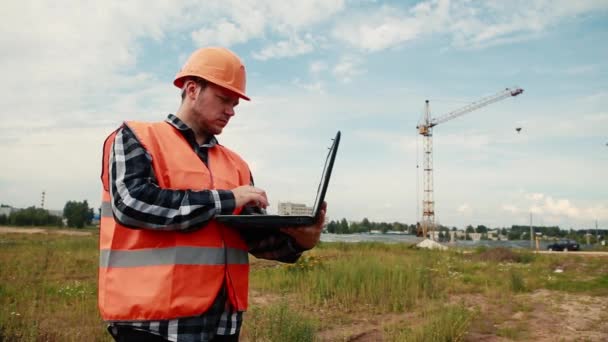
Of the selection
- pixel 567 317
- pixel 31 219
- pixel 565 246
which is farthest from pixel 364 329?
pixel 31 219

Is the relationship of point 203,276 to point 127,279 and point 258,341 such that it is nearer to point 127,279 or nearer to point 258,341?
point 127,279

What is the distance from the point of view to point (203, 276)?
1755 mm

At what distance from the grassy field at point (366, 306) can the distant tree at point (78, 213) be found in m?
82.7

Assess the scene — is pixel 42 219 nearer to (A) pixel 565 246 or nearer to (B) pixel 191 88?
(A) pixel 565 246

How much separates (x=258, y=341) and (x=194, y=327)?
3.71 m

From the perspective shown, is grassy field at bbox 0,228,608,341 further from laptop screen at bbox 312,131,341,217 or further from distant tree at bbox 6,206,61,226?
distant tree at bbox 6,206,61,226

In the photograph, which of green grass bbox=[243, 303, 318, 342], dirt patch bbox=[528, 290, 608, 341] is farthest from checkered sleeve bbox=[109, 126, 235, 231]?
dirt patch bbox=[528, 290, 608, 341]

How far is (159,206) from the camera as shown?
1.64 meters

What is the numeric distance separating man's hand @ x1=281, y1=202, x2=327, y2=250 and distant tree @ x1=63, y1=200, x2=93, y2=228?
310ft

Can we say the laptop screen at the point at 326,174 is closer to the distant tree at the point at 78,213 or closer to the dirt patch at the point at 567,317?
the dirt patch at the point at 567,317

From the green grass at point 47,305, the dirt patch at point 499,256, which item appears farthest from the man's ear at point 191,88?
the dirt patch at point 499,256

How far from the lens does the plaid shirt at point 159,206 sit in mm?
1637

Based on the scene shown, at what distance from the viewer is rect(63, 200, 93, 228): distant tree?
87375mm

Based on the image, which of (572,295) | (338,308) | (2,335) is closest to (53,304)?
(2,335)
